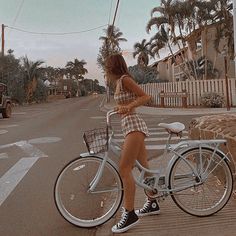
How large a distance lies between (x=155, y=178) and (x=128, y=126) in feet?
2.21

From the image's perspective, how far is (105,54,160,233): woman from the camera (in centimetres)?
414

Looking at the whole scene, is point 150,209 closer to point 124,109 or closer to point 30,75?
point 124,109

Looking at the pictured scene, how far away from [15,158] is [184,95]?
700 inches

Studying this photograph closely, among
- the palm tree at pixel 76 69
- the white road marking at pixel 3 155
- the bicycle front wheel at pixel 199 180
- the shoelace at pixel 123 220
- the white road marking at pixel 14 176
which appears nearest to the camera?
the shoelace at pixel 123 220

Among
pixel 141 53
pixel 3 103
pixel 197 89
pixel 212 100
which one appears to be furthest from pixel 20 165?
pixel 141 53

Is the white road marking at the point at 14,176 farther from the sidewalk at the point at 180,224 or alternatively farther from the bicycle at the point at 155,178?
the sidewalk at the point at 180,224

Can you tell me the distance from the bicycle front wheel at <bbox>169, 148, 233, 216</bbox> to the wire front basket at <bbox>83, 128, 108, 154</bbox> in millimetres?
795

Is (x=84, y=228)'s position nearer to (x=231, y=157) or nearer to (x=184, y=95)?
(x=231, y=157)

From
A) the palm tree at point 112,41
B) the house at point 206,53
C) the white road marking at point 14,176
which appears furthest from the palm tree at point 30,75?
the white road marking at point 14,176

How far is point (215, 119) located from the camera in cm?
650

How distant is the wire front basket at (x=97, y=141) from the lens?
4.24 m

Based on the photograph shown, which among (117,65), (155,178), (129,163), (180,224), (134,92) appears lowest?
(180,224)

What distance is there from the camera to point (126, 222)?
4.14 m

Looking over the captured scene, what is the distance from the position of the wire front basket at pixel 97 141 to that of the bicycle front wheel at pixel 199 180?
795 mm
